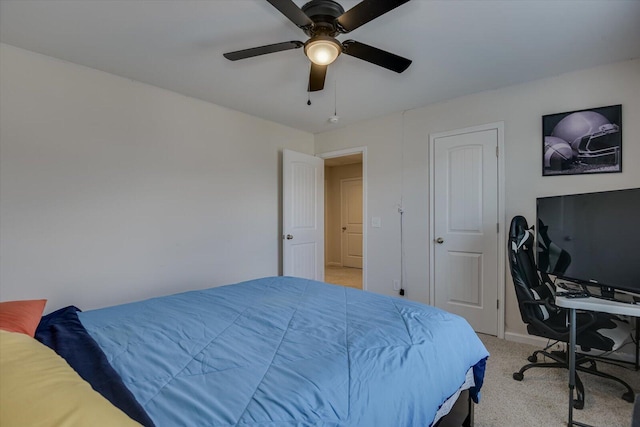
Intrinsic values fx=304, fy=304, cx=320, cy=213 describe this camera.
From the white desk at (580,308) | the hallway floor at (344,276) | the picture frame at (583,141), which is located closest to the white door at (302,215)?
the hallway floor at (344,276)

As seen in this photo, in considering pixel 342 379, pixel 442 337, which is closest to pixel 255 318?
pixel 342 379

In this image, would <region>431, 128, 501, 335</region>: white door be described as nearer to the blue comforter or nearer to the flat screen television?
the flat screen television

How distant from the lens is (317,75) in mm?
2105

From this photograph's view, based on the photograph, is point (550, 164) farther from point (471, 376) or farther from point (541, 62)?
point (471, 376)

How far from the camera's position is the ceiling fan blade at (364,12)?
1425mm

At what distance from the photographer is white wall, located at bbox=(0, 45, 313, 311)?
2.19 meters

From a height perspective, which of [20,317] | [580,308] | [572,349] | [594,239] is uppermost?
[594,239]

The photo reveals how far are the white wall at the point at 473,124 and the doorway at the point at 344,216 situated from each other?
2.58 m

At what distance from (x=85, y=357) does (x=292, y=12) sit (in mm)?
1697

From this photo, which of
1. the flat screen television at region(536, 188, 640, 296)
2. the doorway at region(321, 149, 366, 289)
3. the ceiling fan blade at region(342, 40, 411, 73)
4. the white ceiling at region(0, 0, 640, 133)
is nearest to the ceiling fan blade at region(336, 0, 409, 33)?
the ceiling fan blade at region(342, 40, 411, 73)

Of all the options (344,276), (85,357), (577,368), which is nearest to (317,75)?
(85,357)

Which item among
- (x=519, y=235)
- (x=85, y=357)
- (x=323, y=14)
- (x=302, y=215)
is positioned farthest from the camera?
(x=302, y=215)

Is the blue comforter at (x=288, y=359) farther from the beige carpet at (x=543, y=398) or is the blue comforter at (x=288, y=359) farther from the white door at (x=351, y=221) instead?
the white door at (x=351, y=221)

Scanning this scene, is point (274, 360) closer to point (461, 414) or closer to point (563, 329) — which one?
point (461, 414)
